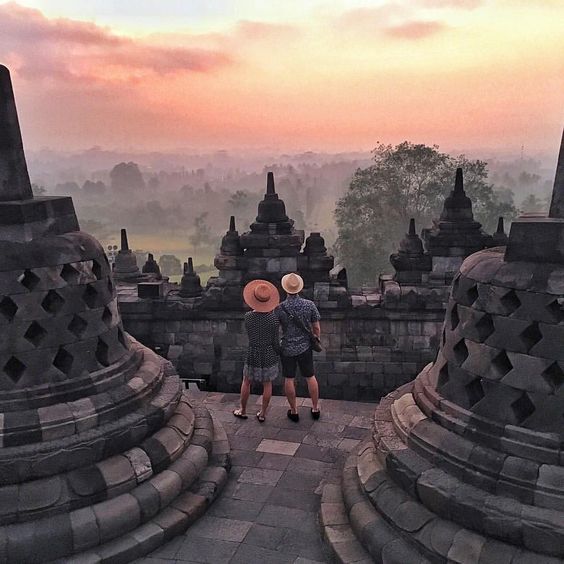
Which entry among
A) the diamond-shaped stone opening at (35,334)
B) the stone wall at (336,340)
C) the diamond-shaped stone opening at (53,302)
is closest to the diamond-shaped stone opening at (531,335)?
the diamond-shaped stone opening at (53,302)

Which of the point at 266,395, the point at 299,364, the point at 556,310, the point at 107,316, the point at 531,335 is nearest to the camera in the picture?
the point at 556,310

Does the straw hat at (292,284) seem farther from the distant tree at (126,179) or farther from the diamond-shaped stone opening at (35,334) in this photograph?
the distant tree at (126,179)

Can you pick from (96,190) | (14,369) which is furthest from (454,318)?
(96,190)

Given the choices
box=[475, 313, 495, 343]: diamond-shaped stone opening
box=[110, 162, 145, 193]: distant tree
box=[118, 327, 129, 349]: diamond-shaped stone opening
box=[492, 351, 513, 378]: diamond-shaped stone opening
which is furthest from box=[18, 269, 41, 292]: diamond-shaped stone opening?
box=[110, 162, 145, 193]: distant tree

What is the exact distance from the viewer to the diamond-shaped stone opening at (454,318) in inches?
181

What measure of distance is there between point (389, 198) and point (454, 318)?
2812 centimetres

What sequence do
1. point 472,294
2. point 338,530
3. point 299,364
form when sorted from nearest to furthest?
point 472,294 < point 338,530 < point 299,364

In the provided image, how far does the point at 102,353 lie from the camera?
5160mm

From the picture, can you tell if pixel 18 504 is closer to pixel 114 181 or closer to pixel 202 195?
pixel 202 195

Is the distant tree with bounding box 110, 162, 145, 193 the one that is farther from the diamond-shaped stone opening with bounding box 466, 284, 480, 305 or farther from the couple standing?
the diamond-shaped stone opening with bounding box 466, 284, 480, 305

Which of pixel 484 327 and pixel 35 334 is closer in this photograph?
pixel 484 327

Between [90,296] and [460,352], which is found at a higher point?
[90,296]

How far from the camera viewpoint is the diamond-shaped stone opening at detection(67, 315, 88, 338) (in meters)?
4.90

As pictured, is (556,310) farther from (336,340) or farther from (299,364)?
(336,340)
